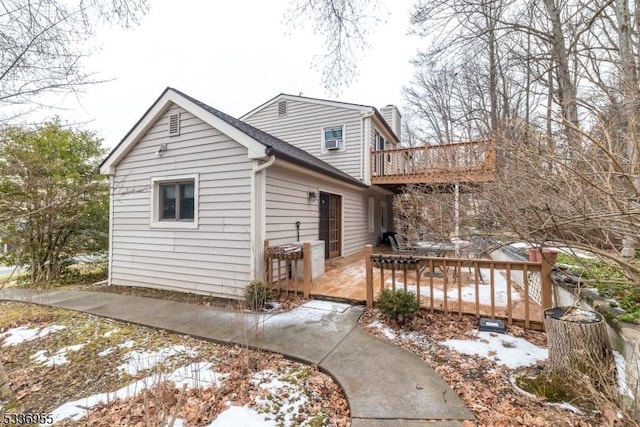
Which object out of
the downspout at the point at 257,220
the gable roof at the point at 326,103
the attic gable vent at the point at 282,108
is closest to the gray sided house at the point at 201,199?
the downspout at the point at 257,220

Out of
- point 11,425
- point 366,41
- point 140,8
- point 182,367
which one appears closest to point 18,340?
point 11,425

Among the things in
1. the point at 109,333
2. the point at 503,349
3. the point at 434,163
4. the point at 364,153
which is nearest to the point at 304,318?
the point at 503,349

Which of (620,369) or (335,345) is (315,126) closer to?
(335,345)

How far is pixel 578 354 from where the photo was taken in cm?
250

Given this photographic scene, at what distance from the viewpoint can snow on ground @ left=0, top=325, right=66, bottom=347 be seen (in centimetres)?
397

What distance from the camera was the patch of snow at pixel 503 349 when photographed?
10.0 feet

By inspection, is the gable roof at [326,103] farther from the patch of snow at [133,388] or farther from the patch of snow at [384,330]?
the patch of snow at [133,388]

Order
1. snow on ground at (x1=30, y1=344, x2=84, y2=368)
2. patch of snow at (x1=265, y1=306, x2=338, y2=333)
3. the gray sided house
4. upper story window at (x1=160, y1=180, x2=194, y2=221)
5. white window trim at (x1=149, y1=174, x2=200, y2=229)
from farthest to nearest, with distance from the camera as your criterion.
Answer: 1. upper story window at (x1=160, y1=180, x2=194, y2=221)
2. white window trim at (x1=149, y1=174, x2=200, y2=229)
3. the gray sided house
4. patch of snow at (x1=265, y1=306, x2=338, y2=333)
5. snow on ground at (x1=30, y1=344, x2=84, y2=368)

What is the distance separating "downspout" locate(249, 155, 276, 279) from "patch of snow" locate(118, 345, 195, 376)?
1.99 meters

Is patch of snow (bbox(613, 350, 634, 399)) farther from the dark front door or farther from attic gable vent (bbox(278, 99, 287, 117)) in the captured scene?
attic gable vent (bbox(278, 99, 287, 117))

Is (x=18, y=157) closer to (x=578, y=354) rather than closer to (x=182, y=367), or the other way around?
(x=182, y=367)

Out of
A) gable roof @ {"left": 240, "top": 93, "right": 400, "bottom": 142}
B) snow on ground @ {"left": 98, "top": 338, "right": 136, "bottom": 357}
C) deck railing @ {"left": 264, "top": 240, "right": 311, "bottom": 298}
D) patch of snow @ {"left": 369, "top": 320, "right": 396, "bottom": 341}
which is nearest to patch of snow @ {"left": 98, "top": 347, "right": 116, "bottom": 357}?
snow on ground @ {"left": 98, "top": 338, "right": 136, "bottom": 357}

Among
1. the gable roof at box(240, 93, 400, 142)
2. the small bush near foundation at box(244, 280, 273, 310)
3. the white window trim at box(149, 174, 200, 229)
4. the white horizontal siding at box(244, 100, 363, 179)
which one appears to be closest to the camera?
the small bush near foundation at box(244, 280, 273, 310)

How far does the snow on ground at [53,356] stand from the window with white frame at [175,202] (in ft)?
9.34
